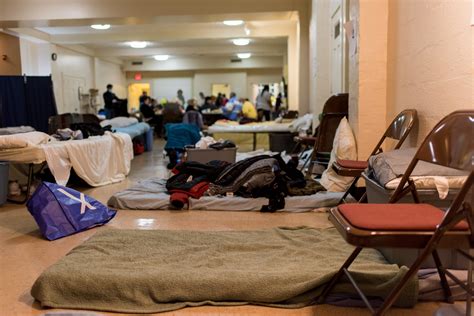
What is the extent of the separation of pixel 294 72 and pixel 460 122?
30.3 feet

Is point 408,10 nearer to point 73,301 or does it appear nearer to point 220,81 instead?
point 73,301

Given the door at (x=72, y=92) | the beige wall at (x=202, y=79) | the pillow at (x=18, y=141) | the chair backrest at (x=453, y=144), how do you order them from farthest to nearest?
the beige wall at (x=202, y=79)
the door at (x=72, y=92)
the pillow at (x=18, y=141)
the chair backrest at (x=453, y=144)

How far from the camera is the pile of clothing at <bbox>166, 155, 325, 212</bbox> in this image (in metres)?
4.02

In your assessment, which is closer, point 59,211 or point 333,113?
point 59,211

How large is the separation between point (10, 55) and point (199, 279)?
9717 mm

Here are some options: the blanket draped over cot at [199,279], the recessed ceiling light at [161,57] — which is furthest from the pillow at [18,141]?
the recessed ceiling light at [161,57]

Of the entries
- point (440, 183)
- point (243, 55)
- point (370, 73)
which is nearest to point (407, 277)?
point (440, 183)

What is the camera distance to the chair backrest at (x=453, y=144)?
1824mm

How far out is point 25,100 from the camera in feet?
25.4

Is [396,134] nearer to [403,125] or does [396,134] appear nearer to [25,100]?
[403,125]

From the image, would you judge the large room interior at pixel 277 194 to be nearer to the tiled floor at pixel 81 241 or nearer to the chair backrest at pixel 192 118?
the tiled floor at pixel 81 241

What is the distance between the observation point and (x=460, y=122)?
6.28ft

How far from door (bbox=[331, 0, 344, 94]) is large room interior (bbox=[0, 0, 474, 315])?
0.05 m

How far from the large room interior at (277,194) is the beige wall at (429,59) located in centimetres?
2
